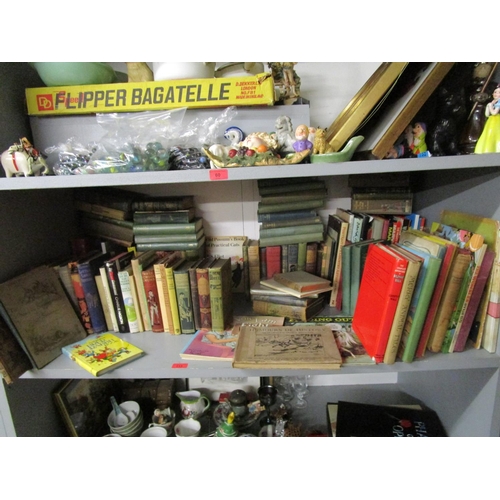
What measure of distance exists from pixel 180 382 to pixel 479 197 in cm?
114

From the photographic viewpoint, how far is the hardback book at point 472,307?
62 cm

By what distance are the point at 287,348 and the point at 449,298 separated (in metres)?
0.38

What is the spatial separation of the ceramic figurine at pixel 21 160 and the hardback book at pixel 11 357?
34 centimetres

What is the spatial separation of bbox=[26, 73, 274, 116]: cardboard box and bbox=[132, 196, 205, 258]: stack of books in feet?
0.89

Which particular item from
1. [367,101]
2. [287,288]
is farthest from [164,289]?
[367,101]

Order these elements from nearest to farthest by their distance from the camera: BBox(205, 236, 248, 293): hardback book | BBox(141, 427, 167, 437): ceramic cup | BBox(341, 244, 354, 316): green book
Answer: BBox(341, 244, 354, 316): green book → BBox(141, 427, 167, 437): ceramic cup → BBox(205, 236, 248, 293): hardback book

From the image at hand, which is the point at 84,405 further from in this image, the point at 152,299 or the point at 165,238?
the point at 165,238

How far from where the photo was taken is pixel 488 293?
2.09 feet

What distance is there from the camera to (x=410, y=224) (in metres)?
0.88

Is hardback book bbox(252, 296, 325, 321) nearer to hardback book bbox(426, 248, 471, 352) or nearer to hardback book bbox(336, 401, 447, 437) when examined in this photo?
hardback book bbox(426, 248, 471, 352)

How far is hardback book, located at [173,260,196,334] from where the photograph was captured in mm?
750

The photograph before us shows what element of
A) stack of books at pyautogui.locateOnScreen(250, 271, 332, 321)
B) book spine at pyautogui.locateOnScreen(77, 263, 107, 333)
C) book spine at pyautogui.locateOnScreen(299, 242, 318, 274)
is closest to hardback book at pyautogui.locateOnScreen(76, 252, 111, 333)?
book spine at pyautogui.locateOnScreen(77, 263, 107, 333)

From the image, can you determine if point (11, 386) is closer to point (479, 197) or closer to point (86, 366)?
point (86, 366)

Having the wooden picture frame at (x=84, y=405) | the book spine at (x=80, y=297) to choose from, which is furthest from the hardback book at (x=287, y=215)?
the wooden picture frame at (x=84, y=405)
